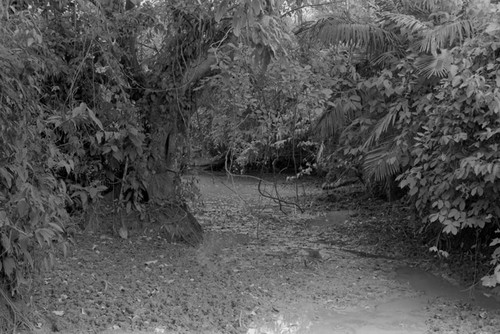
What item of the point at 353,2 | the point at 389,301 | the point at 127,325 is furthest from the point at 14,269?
the point at 353,2

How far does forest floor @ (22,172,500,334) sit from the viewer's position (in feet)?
19.3

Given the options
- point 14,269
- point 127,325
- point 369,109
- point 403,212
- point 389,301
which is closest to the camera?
point 14,269

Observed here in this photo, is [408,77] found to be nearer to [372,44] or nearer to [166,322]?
[372,44]

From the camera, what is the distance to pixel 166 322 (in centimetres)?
582

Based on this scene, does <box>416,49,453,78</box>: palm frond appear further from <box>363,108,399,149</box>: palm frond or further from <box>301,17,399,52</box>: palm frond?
<box>301,17,399,52</box>: palm frond

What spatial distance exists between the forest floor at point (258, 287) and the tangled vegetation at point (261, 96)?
0.52m

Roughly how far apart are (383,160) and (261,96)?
1.86 metres

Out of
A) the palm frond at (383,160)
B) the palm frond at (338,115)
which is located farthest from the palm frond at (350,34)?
the palm frond at (383,160)

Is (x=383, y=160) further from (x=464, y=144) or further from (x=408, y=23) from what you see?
(x=408, y=23)

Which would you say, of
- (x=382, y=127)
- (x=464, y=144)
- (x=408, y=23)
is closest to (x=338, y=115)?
(x=382, y=127)

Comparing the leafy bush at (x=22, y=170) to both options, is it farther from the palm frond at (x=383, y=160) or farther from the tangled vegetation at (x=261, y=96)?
the palm frond at (x=383, y=160)

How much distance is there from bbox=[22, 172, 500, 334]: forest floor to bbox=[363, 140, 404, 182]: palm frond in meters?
1.34

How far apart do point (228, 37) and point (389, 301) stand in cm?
382

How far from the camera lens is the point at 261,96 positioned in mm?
8383
